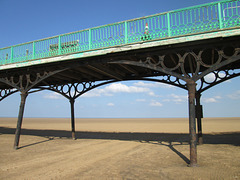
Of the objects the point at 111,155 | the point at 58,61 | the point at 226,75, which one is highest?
the point at 58,61

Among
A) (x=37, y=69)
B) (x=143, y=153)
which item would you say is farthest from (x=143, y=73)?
(x=37, y=69)

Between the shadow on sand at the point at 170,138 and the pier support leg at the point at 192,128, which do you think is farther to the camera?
the shadow on sand at the point at 170,138

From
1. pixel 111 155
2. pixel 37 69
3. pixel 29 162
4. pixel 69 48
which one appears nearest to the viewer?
pixel 29 162

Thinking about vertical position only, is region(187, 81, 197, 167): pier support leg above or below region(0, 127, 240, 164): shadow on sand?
above

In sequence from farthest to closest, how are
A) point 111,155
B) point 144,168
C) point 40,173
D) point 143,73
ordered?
point 143,73 < point 111,155 < point 144,168 < point 40,173

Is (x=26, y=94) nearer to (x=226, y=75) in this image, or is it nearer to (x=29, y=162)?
(x=29, y=162)

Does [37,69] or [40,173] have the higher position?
[37,69]

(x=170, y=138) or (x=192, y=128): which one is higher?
(x=192, y=128)

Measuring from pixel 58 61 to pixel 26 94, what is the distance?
3422mm

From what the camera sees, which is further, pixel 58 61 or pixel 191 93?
pixel 58 61

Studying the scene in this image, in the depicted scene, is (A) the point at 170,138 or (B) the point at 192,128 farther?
(A) the point at 170,138

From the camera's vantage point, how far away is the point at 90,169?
657cm

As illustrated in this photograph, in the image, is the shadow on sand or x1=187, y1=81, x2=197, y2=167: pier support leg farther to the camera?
the shadow on sand

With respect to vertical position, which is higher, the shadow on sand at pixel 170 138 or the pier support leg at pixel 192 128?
the pier support leg at pixel 192 128
